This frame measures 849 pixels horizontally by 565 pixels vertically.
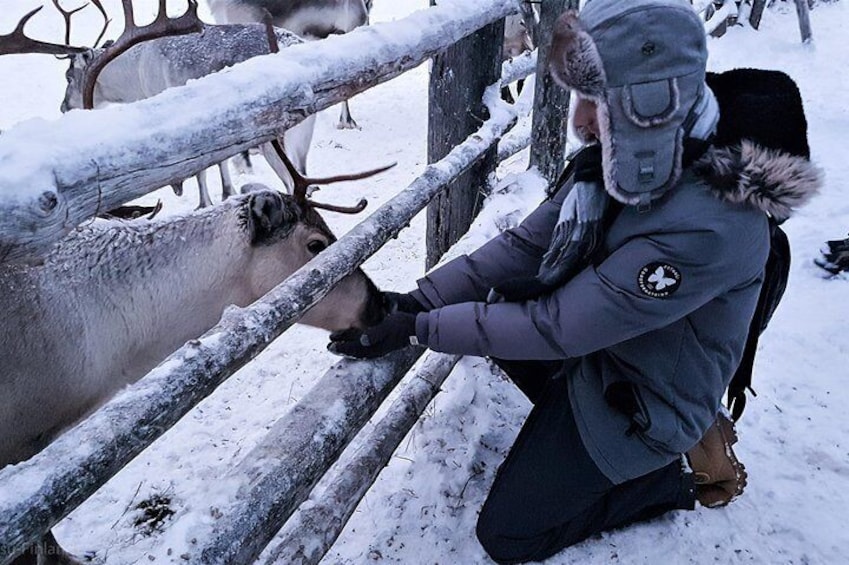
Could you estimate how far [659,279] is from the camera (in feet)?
6.24

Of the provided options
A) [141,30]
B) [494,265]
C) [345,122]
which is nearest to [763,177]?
[494,265]

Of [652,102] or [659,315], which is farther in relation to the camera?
[659,315]

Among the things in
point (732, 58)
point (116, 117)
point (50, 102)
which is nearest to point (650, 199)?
point (116, 117)

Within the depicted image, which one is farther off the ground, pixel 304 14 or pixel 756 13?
pixel 304 14

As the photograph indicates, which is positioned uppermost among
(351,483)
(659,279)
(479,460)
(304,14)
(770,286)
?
(659,279)

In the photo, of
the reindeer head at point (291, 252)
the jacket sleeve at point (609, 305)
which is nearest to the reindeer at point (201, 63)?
the reindeer head at point (291, 252)

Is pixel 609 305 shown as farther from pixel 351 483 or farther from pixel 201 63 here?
pixel 201 63

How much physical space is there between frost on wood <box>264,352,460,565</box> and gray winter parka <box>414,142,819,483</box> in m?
0.59

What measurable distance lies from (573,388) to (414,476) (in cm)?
83

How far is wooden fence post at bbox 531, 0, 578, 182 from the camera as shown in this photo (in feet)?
13.1

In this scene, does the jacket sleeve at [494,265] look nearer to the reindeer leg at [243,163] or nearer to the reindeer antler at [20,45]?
the reindeer antler at [20,45]

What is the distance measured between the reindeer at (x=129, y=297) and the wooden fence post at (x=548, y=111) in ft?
6.70

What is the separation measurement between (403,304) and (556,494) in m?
0.91

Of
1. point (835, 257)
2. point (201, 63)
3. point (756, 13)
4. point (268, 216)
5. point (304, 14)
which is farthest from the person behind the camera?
point (756, 13)
